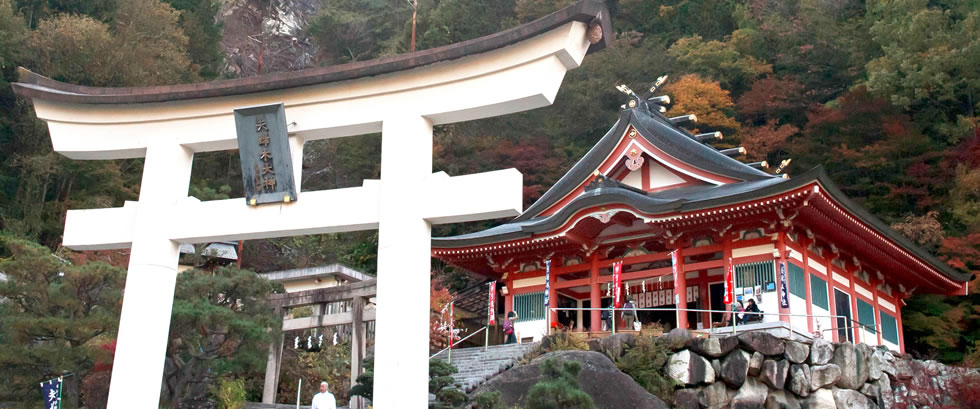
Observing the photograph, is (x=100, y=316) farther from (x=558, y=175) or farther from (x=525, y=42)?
(x=558, y=175)

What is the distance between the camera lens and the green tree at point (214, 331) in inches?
505

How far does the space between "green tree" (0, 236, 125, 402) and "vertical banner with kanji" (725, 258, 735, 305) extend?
10.5 metres

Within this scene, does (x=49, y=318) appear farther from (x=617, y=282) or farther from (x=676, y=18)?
(x=676, y=18)

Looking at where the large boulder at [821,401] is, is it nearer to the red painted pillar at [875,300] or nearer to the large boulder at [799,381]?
the large boulder at [799,381]

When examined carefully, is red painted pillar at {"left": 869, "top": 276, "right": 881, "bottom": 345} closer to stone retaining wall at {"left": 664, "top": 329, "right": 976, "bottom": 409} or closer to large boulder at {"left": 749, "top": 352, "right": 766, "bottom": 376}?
stone retaining wall at {"left": 664, "top": 329, "right": 976, "bottom": 409}

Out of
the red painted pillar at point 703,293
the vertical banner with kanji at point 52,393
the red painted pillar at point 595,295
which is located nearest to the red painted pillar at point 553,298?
the red painted pillar at point 595,295

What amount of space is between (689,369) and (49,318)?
9.66 metres

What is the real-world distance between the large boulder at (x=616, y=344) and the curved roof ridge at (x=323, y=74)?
7328 millimetres

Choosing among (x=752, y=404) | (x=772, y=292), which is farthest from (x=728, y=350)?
(x=772, y=292)

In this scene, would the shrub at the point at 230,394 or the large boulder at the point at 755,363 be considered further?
the large boulder at the point at 755,363

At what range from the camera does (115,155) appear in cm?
952

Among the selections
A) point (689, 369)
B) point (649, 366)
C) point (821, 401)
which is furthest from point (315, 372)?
point (821, 401)

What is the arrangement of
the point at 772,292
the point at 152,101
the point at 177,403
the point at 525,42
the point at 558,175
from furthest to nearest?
the point at 558,175 → the point at 772,292 → the point at 177,403 → the point at 152,101 → the point at 525,42

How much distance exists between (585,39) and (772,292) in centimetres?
1001
